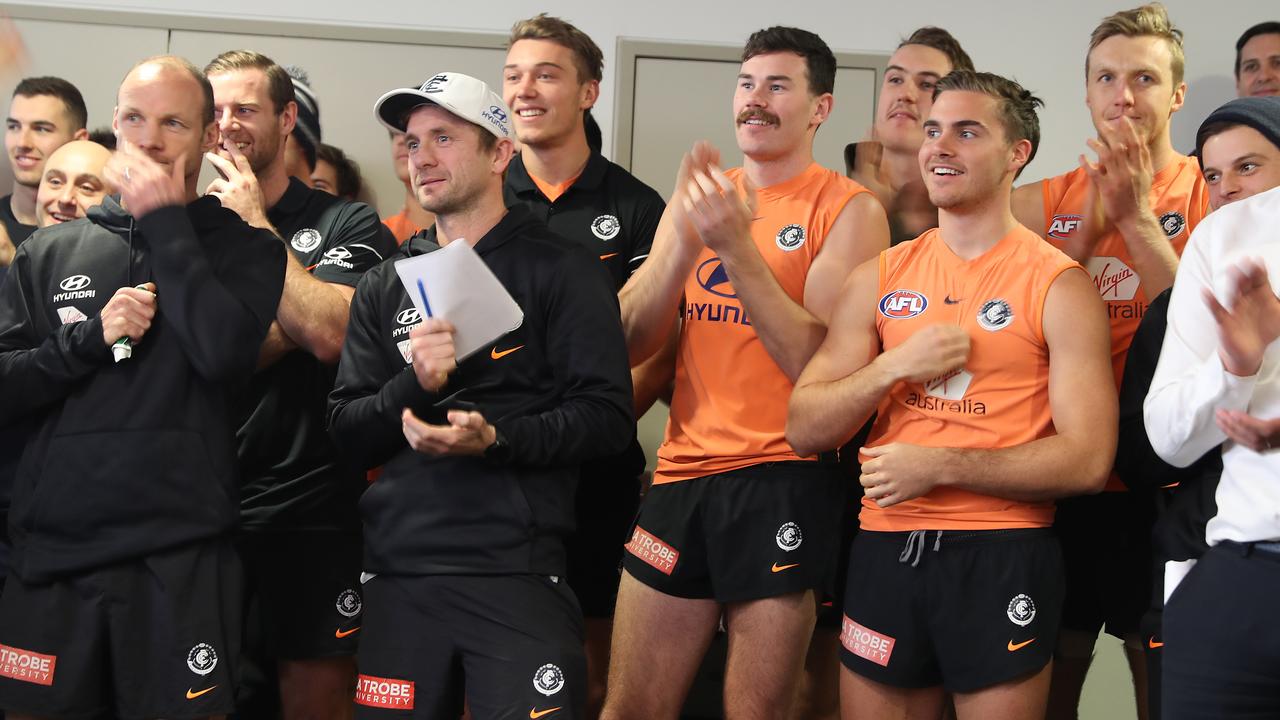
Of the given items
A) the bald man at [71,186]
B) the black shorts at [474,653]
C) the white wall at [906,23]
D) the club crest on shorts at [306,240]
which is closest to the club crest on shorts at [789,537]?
the black shorts at [474,653]

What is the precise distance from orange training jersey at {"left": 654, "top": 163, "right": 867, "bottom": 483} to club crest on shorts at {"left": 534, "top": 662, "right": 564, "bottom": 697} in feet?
2.27

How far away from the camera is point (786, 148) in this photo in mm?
3213

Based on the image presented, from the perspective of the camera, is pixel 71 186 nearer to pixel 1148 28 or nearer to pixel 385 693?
pixel 385 693

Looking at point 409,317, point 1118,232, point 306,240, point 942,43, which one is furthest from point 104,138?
point 1118,232

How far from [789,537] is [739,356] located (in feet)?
1.51

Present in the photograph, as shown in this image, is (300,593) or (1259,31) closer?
(300,593)

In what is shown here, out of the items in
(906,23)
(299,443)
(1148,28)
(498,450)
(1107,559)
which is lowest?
(1107,559)

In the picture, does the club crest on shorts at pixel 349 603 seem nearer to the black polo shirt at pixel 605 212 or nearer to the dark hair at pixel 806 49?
the black polo shirt at pixel 605 212

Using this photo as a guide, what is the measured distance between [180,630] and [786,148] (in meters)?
1.80

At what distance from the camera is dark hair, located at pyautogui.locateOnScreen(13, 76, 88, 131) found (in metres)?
4.28

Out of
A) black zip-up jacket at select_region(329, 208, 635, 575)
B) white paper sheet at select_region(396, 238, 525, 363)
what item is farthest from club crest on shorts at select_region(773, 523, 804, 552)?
white paper sheet at select_region(396, 238, 525, 363)

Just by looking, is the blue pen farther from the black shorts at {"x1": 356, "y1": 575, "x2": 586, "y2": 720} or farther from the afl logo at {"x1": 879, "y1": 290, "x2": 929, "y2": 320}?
the afl logo at {"x1": 879, "y1": 290, "x2": 929, "y2": 320}

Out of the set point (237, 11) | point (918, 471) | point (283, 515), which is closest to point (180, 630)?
point (283, 515)

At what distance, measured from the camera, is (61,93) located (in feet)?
14.1
